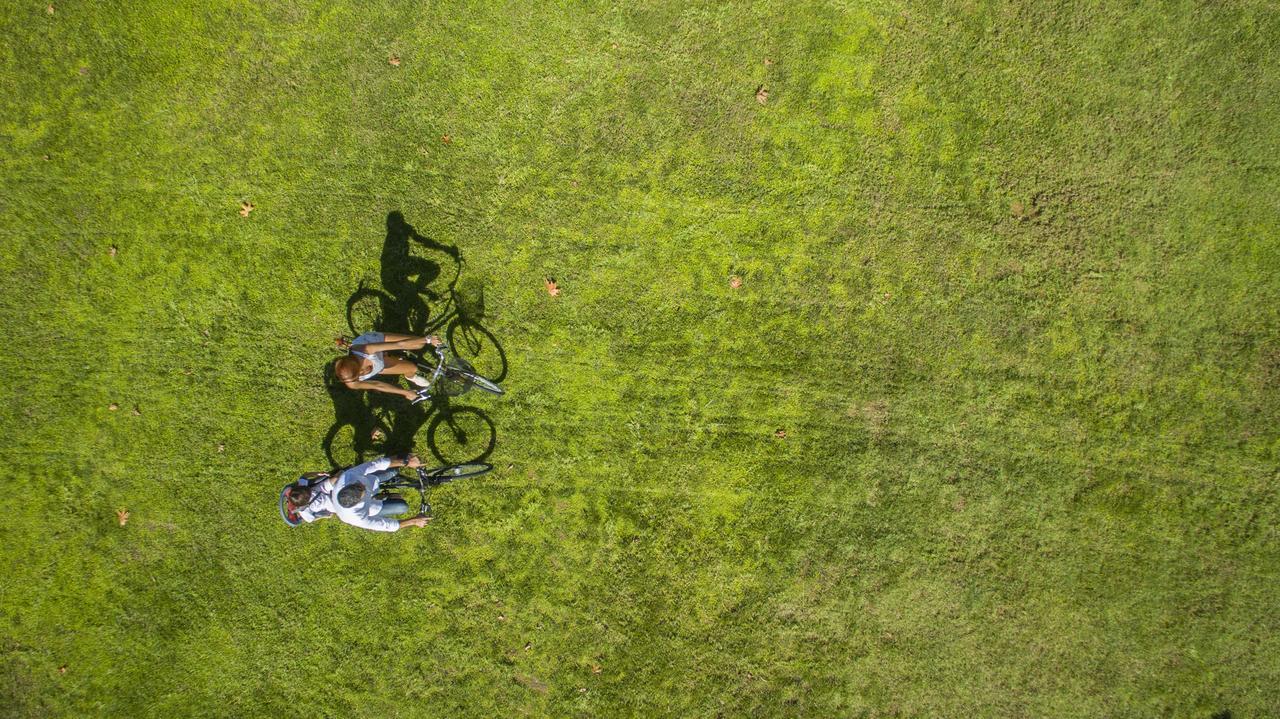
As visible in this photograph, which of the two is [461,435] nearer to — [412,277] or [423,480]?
[423,480]

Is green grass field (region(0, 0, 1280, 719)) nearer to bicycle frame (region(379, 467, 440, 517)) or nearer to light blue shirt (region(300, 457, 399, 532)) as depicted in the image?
bicycle frame (region(379, 467, 440, 517))

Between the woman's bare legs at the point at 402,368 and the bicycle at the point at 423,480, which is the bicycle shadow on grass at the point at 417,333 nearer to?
the bicycle at the point at 423,480

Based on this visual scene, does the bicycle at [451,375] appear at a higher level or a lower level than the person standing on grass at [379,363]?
higher

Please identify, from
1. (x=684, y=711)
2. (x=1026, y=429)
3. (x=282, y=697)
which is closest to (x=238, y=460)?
(x=282, y=697)

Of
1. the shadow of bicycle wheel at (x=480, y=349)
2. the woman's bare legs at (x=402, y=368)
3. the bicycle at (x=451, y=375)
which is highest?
the shadow of bicycle wheel at (x=480, y=349)

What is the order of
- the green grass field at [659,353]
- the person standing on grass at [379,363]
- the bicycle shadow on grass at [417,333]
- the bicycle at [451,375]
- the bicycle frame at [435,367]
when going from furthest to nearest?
the bicycle shadow on grass at [417,333], the green grass field at [659,353], the bicycle at [451,375], the bicycle frame at [435,367], the person standing on grass at [379,363]

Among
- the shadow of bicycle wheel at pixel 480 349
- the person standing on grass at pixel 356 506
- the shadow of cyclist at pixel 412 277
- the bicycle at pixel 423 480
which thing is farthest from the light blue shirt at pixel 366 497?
the shadow of cyclist at pixel 412 277

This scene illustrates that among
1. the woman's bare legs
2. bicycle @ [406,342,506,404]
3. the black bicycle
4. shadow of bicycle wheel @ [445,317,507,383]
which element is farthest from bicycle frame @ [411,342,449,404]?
the black bicycle
